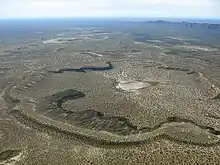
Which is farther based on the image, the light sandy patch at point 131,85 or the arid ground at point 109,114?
the light sandy patch at point 131,85

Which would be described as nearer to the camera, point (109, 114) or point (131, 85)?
point (109, 114)

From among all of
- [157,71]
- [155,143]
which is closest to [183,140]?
[155,143]

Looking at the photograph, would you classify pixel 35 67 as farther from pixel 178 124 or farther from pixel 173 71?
pixel 178 124

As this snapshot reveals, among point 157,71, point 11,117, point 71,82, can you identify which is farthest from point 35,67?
point 11,117

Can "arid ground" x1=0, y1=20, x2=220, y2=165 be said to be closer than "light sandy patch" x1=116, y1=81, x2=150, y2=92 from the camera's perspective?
Yes

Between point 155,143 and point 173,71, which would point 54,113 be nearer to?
point 155,143

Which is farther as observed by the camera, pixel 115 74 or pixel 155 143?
pixel 115 74

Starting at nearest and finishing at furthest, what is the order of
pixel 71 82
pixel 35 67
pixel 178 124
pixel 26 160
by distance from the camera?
pixel 26 160 → pixel 178 124 → pixel 71 82 → pixel 35 67

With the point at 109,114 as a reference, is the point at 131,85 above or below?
above

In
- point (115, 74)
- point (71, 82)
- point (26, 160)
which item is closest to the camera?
point (26, 160)
